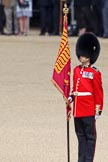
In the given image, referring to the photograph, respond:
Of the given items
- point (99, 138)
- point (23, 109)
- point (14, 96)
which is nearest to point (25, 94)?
point (14, 96)

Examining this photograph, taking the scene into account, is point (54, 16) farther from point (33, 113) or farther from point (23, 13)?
point (33, 113)

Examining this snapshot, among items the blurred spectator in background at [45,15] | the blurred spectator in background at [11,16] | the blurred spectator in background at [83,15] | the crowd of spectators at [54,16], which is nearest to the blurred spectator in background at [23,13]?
the crowd of spectators at [54,16]

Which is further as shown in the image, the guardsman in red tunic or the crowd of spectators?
the crowd of spectators

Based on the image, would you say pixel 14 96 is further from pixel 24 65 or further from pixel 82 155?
pixel 82 155

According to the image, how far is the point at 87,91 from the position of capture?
296 inches

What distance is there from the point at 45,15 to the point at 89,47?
13.7 meters

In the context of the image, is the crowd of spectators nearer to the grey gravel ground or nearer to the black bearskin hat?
the grey gravel ground

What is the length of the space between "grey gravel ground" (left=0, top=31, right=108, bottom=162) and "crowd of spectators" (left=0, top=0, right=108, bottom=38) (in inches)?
119

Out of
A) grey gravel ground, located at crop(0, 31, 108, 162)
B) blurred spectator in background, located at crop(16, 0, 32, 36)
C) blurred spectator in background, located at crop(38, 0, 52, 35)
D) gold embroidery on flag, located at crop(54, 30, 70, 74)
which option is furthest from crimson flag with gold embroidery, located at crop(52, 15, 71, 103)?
blurred spectator in background, located at crop(38, 0, 52, 35)

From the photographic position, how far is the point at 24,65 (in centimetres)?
1560

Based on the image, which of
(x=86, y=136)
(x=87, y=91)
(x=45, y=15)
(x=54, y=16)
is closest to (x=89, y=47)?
(x=87, y=91)

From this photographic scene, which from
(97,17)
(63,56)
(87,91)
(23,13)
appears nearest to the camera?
(87,91)

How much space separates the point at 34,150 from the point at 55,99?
3159 mm

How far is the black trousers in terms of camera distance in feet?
24.8
